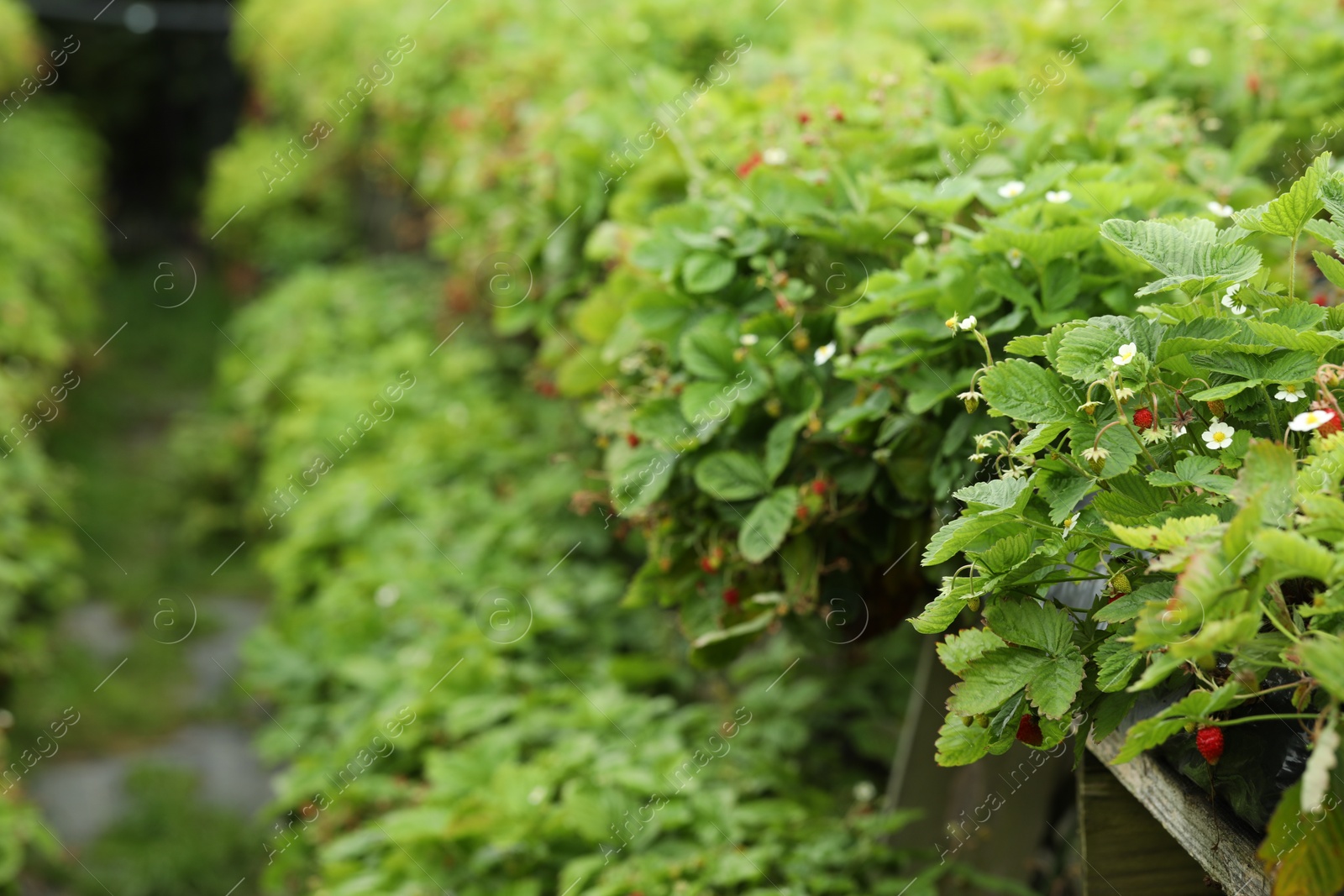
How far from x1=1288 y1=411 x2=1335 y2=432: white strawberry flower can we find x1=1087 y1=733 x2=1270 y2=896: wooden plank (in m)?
0.42

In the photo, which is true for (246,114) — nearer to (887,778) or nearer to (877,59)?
(877,59)

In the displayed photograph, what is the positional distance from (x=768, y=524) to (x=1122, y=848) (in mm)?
768

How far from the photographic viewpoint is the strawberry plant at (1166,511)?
1035 millimetres

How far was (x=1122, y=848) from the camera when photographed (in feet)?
5.59

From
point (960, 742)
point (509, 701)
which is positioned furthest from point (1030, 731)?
point (509, 701)

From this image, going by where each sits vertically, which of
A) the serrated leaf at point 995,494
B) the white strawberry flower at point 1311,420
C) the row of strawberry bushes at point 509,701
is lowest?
the row of strawberry bushes at point 509,701

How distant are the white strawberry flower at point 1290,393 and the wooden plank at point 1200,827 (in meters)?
0.46

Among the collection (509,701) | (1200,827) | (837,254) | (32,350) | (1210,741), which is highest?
(32,350)

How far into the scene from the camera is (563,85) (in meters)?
4.39

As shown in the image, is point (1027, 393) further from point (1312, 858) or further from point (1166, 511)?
point (1312, 858)

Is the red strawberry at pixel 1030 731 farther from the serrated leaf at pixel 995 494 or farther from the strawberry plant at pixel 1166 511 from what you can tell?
the serrated leaf at pixel 995 494

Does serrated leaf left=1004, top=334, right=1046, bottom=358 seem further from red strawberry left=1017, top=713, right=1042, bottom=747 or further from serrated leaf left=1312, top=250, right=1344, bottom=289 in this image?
red strawberry left=1017, top=713, right=1042, bottom=747

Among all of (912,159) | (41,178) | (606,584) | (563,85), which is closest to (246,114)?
(41,178)

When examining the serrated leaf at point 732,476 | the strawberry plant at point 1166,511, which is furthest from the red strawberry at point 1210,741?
the serrated leaf at point 732,476
